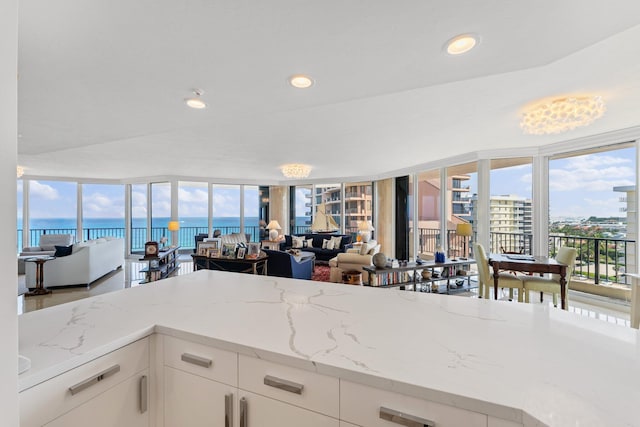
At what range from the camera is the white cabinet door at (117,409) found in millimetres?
893

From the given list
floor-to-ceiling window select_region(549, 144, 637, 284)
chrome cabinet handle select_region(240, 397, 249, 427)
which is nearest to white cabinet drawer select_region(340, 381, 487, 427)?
chrome cabinet handle select_region(240, 397, 249, 427)

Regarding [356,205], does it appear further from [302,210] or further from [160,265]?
[160,265]

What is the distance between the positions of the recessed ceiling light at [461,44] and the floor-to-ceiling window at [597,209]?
13.2ft

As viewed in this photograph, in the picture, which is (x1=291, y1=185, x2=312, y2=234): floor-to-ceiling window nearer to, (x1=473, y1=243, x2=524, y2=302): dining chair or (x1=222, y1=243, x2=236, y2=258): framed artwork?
(x1=222, y1=243, x2=236, y2=258): framed artwork

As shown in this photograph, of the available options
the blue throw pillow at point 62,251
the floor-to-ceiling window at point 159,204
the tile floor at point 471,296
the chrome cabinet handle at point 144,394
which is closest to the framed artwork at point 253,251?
the tile floor at point 471,296

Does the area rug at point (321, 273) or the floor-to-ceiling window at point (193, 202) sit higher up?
the floor-to-ceiling window at point (193, 202)

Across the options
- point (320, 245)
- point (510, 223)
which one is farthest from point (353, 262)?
point (510, 223)

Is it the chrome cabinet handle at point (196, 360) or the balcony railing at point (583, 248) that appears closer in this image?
the chrome cabinet handle at point (196, 360)

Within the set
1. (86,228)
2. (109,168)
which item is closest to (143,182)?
(109,168)

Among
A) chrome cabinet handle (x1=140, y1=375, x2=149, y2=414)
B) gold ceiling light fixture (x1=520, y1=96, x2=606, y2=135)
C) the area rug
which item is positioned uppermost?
gold ceiling light fixture (x1=520, y1=96, x2=606, y2=135)

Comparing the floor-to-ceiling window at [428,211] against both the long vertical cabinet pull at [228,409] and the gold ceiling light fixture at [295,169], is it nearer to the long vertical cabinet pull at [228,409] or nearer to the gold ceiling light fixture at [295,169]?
the gold ceiling light fixture at [295,169]

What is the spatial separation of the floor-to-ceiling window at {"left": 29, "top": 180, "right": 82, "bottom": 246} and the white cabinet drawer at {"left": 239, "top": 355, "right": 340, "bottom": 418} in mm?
9579

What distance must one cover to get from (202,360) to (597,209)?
214 inches

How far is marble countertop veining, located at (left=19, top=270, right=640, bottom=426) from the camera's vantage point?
0.69 metres
